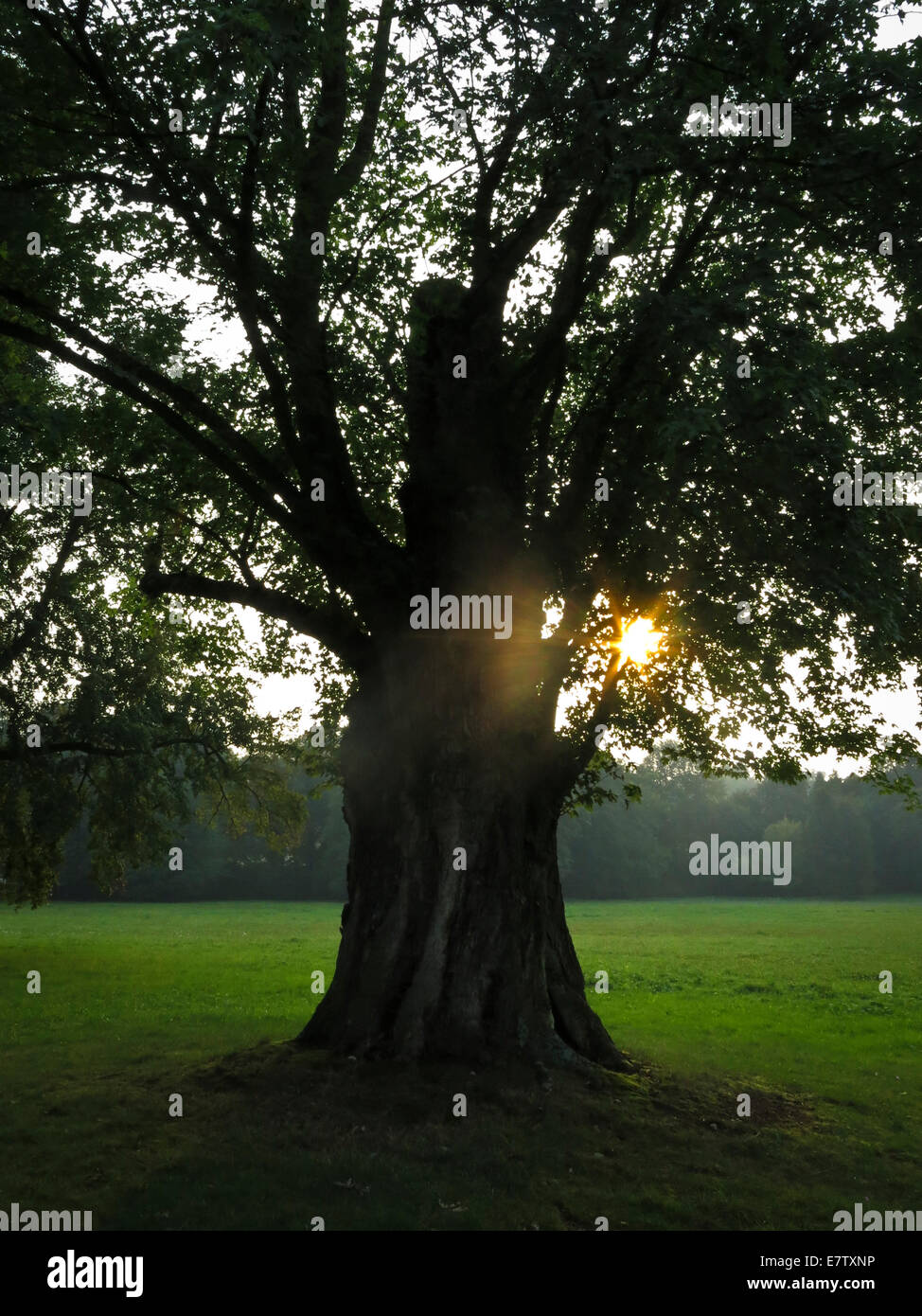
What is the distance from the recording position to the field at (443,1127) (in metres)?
7.87

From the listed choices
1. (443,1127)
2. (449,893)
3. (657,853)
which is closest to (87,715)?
(449,893)

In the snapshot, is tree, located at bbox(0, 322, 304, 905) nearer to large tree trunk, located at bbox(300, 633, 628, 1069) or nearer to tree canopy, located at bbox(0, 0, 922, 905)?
tree canopy, located at bbox(0, 0, 922, 905)

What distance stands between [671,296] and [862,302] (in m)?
5.81

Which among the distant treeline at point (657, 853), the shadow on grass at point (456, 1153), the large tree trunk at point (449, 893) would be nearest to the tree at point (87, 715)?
the large tree trunk at point (449, 893)

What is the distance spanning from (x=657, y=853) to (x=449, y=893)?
7601 centimetres

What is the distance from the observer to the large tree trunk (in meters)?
11.0

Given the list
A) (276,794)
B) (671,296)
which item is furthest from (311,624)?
(276,794)

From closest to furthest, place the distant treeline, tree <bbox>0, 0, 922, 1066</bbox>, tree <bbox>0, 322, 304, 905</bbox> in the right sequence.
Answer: tree <bbox>0, 0, 922, 1066</bbox> → tree <bbox>0, 322, 304, 905</bbox> → the distant treeline

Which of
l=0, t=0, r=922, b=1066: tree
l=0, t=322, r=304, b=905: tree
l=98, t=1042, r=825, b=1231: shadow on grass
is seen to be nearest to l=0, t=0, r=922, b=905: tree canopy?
l=0, t=0, r=922, b=1066: tree

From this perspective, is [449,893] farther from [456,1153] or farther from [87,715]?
[87,715]

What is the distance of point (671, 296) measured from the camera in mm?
9992

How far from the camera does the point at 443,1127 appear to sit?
9352 mm

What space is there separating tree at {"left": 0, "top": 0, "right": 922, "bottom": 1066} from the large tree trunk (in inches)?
1.7
